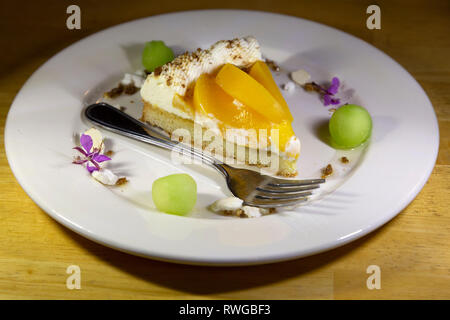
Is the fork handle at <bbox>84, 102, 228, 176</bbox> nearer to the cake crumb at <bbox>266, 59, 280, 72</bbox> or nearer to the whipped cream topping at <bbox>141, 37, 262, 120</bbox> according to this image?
the whipped cream topping at <bbox>141, 37, 262, 120</bbox>

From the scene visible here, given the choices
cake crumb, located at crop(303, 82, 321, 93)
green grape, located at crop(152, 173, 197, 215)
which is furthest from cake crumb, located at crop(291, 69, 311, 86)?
green grape, located at crop(152, 173, 197, 215)

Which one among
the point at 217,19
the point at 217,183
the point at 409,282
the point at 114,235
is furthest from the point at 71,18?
the point at 409,282

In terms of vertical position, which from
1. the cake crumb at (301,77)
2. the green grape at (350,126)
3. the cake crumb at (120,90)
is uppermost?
the cake crumb at (301,77)

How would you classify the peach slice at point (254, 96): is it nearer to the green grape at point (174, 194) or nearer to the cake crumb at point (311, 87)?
the cake crumb at point (311, 87)

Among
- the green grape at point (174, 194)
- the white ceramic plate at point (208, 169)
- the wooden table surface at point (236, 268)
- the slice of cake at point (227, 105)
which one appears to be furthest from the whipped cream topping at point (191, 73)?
the wooden table surface at point (236, 268)

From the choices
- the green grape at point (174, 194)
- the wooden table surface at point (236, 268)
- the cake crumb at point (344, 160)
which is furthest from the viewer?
the cake crumb at point (344, 160)

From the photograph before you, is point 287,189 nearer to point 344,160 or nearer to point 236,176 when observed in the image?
point 236,176
